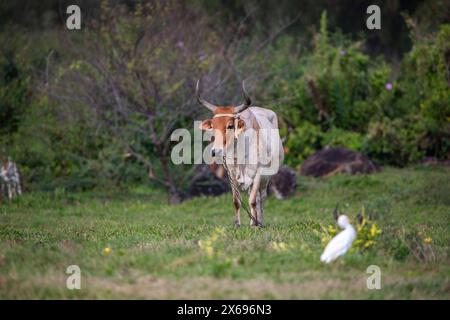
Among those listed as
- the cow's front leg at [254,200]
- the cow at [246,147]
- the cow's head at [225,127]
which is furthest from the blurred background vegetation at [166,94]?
the cow's head at [225,127]

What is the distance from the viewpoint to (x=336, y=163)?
14.9 m

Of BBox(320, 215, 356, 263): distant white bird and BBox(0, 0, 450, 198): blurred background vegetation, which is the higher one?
BBox(0, 0, 450, 198): blurred background vegetation

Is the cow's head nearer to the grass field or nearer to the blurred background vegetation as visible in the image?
the grass field

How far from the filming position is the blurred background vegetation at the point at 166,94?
14.5 metres

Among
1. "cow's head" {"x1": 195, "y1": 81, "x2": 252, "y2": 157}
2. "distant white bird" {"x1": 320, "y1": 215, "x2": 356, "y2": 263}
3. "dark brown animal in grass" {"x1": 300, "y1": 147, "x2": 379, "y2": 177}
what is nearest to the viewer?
"distant white bird" {"x1": 320, "y1": 215, "x2": 356, "y2": 263}

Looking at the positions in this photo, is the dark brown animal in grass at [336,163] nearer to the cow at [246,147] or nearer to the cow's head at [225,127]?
the cow at [246,147]

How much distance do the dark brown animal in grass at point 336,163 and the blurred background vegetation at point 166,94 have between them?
0.92 m

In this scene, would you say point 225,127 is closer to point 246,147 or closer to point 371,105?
Answer: point 246,147

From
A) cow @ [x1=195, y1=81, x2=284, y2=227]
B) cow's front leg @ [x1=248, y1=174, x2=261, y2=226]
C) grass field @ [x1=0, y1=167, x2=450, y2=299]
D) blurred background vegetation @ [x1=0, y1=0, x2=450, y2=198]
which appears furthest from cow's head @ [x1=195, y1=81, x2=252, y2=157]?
blurred background vegetation @ [x1=0, y1=0, x2=450, y2=198]

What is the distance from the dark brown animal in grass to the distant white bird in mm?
7835

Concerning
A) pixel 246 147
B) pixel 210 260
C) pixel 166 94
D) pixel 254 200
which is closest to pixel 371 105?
pixel 166 94

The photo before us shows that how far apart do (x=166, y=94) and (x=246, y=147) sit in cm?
495

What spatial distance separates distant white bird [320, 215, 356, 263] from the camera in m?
6.73

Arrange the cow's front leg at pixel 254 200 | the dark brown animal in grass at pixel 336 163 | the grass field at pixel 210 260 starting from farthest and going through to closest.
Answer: the dark brown animal in grass at pixel 336 163 → the cow's front leg at pixel 254 200 → the grass field at pixel 210 260
